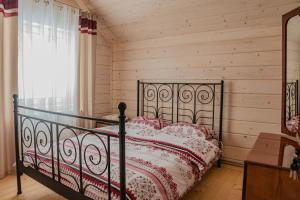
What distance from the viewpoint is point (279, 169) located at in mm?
1295

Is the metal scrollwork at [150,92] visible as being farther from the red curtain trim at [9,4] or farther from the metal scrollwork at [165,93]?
the red curtain trim at [9,4]

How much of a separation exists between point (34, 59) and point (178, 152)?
7.25 ft

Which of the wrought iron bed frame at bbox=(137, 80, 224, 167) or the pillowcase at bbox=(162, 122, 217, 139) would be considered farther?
the wrought iron bed frame at bbox=(137, 80, 224, 167)

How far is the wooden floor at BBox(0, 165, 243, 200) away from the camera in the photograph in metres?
2.32

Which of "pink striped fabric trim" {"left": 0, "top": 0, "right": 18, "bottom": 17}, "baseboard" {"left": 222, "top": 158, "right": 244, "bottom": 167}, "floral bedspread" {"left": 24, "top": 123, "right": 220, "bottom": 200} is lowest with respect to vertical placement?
"baseboard" {"left": 222, "top": 158, "right": 244, "bottom": 167}

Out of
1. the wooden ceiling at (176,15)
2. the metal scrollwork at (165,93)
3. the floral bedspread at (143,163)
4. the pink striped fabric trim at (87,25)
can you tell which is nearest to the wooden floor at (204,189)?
the floral bedspread at (143,163)

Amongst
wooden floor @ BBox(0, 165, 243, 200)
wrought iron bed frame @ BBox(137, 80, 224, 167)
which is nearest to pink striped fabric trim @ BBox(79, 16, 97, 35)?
wrought iron bed frame @ BBox(137, 80, 224, 167)

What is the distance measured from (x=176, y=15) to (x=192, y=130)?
63.1 inches

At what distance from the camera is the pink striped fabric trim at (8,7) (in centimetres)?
264

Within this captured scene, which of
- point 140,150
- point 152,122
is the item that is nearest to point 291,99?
point 140,150

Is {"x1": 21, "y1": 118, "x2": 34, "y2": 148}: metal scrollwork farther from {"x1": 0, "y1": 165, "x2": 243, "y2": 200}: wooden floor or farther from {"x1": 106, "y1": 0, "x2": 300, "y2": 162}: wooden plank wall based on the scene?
{"x1": 106, "y1": 0, "x2": 300, "y2": 162}: wooden plank wall

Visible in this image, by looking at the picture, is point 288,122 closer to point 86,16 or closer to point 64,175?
point 64,175

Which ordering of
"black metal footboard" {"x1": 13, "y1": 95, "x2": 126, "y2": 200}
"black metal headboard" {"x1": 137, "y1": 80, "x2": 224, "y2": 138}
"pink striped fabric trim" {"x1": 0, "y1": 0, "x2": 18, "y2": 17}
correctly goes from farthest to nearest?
"black metal headboard" {"x1": 137, "y1": 80, "x2": 224, "y2": 138} < "pink striped fabric trim" {"x1": 0, "y1": 0, "x2": 18, "y2": 17} < "black metal footboard" {"x1": 13, "y1": 95, "x2": 126, "y2": 200}

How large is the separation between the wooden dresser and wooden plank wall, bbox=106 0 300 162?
4.97 ft
